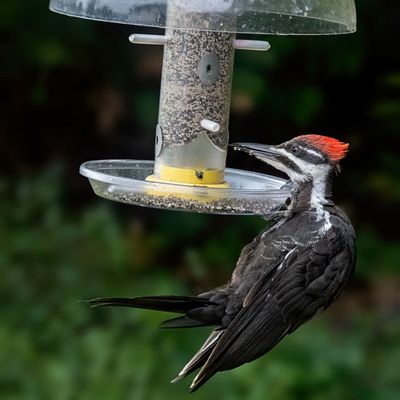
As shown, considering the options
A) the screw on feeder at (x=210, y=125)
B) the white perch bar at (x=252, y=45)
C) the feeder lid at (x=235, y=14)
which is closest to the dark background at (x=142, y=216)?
the screw on feeder at (x=210, y=125)

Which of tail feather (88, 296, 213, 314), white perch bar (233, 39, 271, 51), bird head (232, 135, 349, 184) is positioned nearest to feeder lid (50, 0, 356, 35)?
white perch bar (233, 39, 271, 51)

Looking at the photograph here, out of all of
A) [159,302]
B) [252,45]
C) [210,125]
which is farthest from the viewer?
[252,45]

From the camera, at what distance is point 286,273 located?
3924mm

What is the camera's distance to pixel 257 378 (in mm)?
6148

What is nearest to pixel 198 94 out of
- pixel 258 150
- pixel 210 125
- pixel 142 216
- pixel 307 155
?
pixel 210 125

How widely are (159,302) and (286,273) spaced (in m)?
0.50

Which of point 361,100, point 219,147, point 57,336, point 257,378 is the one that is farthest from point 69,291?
point 219,147

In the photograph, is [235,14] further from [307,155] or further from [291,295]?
[291,295]

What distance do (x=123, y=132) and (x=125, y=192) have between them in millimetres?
4455

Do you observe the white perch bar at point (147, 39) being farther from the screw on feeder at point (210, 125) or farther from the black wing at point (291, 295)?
the black wing at point (291, 295)

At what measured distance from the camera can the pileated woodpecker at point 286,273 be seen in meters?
3.84

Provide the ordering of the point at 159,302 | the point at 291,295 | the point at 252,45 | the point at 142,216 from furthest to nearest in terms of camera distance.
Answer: the point at 142,216 → the point at 252,45 → the point at 291,295 → the point at 159,302

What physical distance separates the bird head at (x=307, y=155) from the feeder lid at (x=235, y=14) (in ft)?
1.28

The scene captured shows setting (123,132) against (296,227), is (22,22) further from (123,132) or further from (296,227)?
(296,227)
